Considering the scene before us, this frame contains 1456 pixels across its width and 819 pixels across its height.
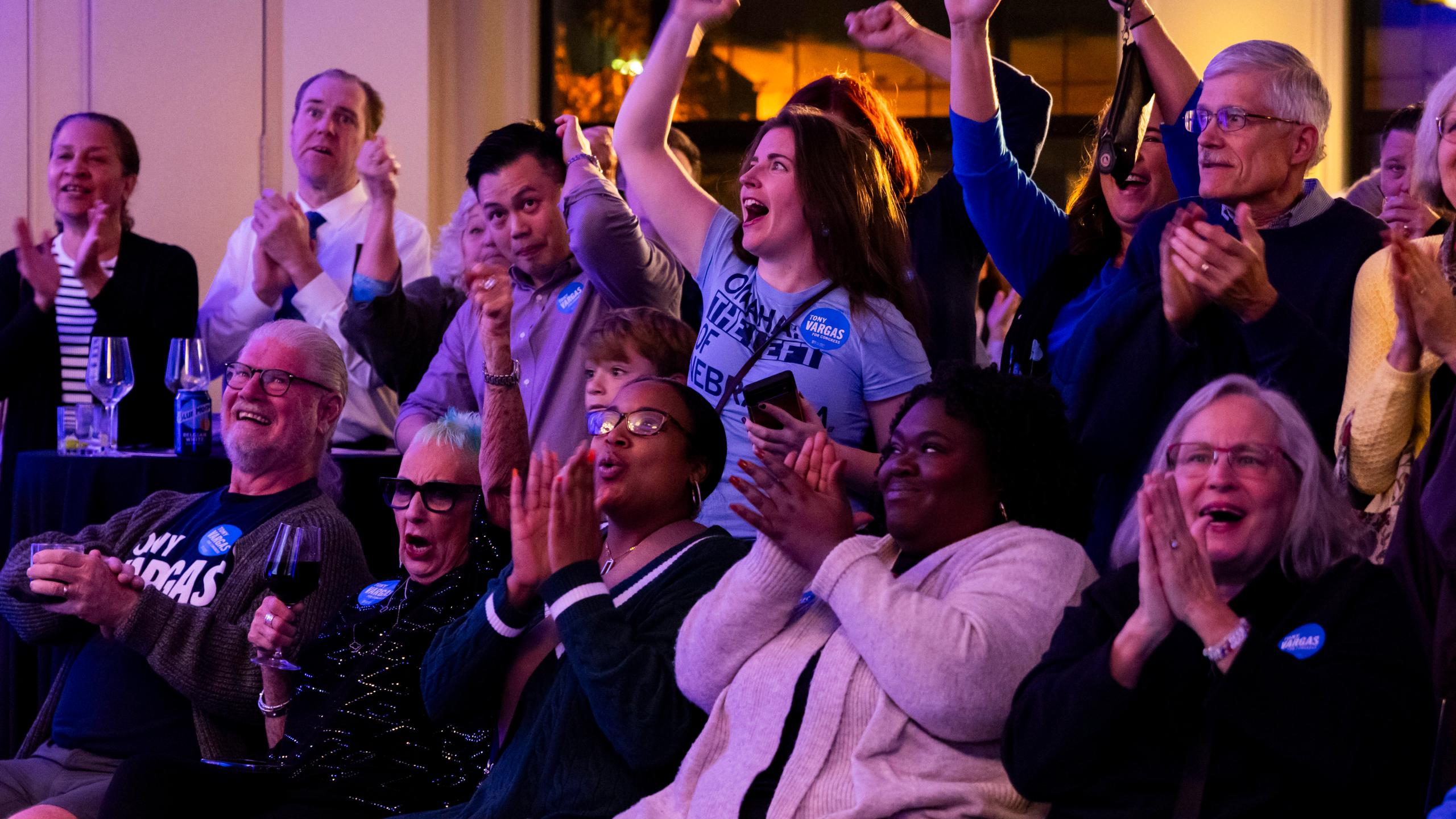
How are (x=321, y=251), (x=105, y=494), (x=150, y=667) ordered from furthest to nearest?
(x=321, y=251) → (x=105, y=494) → (x=150, y=667)

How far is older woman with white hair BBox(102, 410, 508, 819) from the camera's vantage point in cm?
225

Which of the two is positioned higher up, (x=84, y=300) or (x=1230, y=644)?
(x=84, y=300)

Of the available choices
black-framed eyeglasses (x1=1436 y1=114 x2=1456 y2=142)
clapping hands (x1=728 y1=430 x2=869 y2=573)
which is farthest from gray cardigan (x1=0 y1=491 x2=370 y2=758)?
black-framed eyeglasses (x1=1436 y1=114 x2=1456 y2=142)

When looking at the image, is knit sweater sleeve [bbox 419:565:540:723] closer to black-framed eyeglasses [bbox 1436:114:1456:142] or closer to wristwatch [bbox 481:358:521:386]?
wristwatch [bbox 481:358:521:386]

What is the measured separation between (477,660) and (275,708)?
1.87 feet

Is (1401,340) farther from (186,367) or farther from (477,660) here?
(186,367)

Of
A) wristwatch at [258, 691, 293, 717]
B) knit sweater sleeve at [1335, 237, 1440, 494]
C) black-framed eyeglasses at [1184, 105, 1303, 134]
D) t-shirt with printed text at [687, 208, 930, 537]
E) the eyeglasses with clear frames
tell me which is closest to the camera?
the eyeglasses with clear frames

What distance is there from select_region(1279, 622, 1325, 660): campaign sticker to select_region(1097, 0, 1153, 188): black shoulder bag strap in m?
1.06

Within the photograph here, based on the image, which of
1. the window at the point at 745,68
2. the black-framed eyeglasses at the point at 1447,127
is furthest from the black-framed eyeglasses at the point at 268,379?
the window at the point at 745,68

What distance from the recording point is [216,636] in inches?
105

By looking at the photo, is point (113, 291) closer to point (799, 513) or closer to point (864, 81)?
point (864, 81)

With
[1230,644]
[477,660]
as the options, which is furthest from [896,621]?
[477,660]

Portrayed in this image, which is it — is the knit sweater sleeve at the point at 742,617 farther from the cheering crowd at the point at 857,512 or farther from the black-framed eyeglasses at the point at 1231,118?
the black-framed eyeglasses at the point at 1231,118

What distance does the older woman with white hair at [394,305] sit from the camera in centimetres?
368
